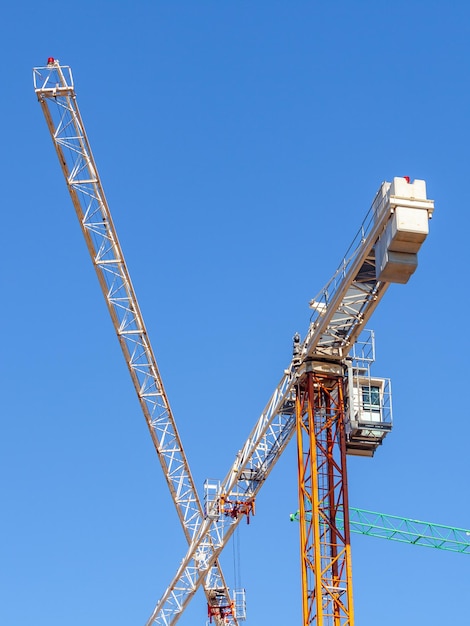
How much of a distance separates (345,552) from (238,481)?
13.0m

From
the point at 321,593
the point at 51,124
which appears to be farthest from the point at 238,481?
the point at 51,124

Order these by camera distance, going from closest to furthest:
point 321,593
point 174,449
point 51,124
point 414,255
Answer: point 414,255 < point 321,593 < point 51,124 < point 174,449

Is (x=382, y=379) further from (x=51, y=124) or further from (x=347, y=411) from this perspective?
(x=51, y=124)

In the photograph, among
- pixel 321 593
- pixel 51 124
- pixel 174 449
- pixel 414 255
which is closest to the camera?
pixel 414 255

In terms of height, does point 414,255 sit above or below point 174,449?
below

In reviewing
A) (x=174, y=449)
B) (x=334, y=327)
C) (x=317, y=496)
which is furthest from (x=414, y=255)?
(x=174, y=449)

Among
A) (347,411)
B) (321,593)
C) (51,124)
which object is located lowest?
(321,593)

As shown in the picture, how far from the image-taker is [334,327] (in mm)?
65688

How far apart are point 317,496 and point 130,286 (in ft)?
61.0

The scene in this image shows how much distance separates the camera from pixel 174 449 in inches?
3349

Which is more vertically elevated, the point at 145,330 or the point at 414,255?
the point at 145,330

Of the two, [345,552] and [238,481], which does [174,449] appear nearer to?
[238,481]

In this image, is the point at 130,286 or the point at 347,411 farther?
the point at 130,286

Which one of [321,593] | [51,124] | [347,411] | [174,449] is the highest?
[51,124]
